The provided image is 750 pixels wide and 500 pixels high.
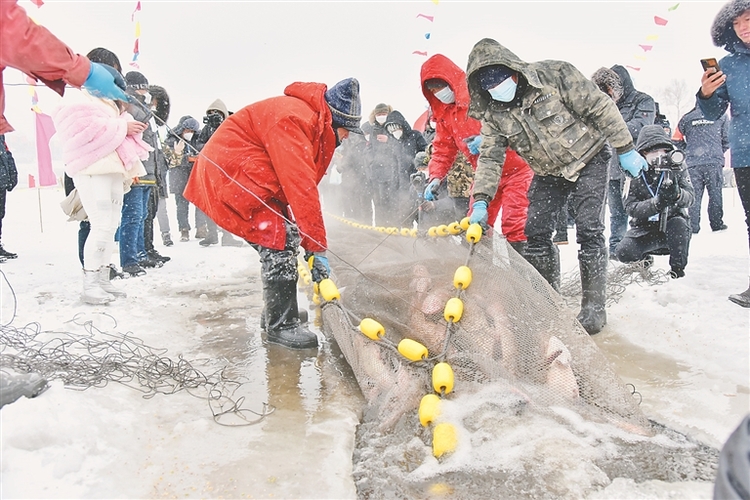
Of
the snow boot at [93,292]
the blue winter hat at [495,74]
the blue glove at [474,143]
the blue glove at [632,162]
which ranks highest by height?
the blue winter hat at [495,74]

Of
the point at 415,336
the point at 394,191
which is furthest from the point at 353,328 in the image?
the point at 394,191

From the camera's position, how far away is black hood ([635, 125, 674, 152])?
15.5 ft

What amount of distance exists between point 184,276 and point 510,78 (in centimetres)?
392

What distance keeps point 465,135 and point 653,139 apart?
5.90 ft

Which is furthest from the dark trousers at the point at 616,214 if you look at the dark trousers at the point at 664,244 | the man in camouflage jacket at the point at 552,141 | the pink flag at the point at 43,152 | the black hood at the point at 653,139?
the pink flag at the point at 43,152

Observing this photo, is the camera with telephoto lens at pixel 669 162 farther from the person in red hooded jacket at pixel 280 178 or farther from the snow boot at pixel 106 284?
the snow boot at pixel 106 284

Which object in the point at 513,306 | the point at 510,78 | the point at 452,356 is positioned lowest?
the point at 452,356

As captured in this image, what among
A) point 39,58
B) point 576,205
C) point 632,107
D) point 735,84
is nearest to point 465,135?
point 576,205

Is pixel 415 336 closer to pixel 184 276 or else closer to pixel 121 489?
pixel 121 489

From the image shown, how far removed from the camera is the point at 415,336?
276 cm

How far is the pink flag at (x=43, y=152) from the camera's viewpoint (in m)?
9.35

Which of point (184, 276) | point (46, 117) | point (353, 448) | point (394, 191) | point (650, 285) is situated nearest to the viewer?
point (353, 448)

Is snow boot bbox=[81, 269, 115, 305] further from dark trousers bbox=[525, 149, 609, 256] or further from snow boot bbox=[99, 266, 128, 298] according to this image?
dark trousers bbox=[525, 149, 609, 256]

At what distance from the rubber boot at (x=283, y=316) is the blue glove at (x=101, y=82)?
1.45 metres
